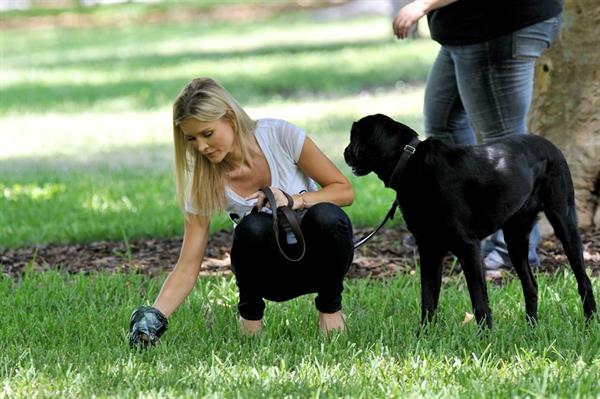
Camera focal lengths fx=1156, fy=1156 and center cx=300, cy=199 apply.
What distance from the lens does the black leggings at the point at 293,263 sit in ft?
15.2

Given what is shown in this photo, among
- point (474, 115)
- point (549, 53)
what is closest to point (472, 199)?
point (474, 115)

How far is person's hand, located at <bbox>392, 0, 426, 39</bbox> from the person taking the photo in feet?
16.8

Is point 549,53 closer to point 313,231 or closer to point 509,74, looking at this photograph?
point 509,74

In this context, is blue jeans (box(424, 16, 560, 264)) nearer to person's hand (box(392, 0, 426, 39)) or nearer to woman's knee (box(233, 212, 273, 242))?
person's hand (box(392, 0, 426, 39))

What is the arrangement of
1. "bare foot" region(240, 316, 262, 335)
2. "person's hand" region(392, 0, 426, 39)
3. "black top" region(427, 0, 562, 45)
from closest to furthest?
"bare foot" region(240, 316, 262, 335), "person's hand" region(392, 0, 426, 39), "black top" region(427, 0, 562, 45)

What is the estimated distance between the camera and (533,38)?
564 centimetres

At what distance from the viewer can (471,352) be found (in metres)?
4.36

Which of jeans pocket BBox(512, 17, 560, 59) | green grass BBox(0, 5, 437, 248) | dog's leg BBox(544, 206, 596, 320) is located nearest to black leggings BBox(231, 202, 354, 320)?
dog's leg BBox(544, 206, 596, 320)

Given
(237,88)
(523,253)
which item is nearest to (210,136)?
(523,253)

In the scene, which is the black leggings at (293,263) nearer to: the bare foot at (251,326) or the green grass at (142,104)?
the bare foot at (251,326)

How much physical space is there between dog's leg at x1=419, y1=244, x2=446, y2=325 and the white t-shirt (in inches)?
25.1

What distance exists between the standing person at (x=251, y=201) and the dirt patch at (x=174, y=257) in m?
1.38

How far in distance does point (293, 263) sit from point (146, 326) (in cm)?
64

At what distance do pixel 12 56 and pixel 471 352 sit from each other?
2355 cm
